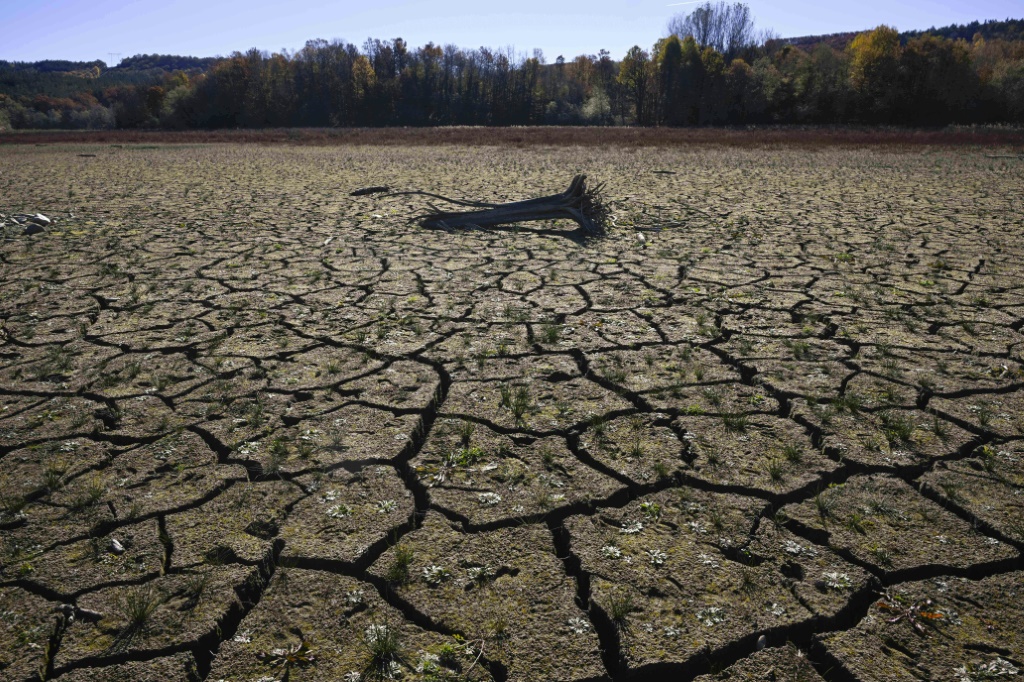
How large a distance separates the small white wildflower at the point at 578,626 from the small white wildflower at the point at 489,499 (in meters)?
0.60

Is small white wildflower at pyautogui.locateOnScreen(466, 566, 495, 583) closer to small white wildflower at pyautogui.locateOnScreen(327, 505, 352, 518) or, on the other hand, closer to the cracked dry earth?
the cracked dry earth

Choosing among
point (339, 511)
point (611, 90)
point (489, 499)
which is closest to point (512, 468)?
point (489, 499)

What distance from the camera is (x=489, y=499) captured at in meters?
2.35

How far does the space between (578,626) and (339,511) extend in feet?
3.25

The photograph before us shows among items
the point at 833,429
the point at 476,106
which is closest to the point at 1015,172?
the point at 833,429

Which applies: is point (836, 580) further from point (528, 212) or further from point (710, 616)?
point (528, 212)

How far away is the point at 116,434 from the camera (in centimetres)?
280

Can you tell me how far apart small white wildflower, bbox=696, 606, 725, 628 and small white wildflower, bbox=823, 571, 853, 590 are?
378mm

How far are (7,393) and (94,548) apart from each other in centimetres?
174

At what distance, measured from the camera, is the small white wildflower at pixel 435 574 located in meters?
1.94

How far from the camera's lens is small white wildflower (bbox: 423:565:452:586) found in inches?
76.5

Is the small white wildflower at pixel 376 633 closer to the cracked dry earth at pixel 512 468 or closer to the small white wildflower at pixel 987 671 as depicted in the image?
the cracked dry earth at pixel 512 468

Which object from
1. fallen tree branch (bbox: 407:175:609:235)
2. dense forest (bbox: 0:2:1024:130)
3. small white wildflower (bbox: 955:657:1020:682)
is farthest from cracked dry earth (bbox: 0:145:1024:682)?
dense forest (bbox: 0:2:1024:130)

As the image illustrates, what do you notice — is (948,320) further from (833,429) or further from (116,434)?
(116,434)
